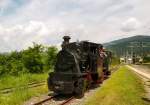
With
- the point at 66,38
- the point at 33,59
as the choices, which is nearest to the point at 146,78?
the point at 33,59

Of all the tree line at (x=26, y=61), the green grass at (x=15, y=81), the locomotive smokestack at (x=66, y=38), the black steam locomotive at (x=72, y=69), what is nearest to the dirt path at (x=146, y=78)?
the black steam locomotive at (x=72, y=69)

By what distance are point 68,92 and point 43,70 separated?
23.0m

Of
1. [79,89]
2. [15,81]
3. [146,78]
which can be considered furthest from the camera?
[146,78]

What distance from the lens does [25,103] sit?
16875mm

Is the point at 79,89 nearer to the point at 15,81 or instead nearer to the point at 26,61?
the point at 15,81

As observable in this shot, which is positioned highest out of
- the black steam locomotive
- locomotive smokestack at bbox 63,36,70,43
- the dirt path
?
locomotive smokestack at bbox 63,36,70,43

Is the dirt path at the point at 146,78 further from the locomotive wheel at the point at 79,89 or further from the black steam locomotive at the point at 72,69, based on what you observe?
the black steam locomotive at the point at 72,69

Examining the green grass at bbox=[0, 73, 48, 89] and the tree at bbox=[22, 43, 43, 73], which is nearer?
the green grass at bbox=[0, 73, 48, 89]

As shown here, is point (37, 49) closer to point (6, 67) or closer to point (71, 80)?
point (6, 67)

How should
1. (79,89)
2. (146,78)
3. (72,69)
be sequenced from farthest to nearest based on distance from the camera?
(146,78), (72,69), (79,89)

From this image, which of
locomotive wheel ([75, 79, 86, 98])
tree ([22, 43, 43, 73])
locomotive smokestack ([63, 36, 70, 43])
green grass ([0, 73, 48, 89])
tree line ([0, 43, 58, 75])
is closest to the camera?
locomotive wheel ([75, 79, 86, 98])

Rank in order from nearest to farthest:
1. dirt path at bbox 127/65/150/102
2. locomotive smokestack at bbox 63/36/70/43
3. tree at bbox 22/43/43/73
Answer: dirt path at bbox 127/65/150/102 → locomotive smokestack at bbox 63/36/70/43 → tree at bbox 22/43/43/73

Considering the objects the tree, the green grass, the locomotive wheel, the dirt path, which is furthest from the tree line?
the locomotive wheel

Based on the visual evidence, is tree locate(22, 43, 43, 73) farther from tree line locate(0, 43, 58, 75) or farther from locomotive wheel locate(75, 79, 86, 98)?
locomotive wheel locate(75, 79, 86, 98)
